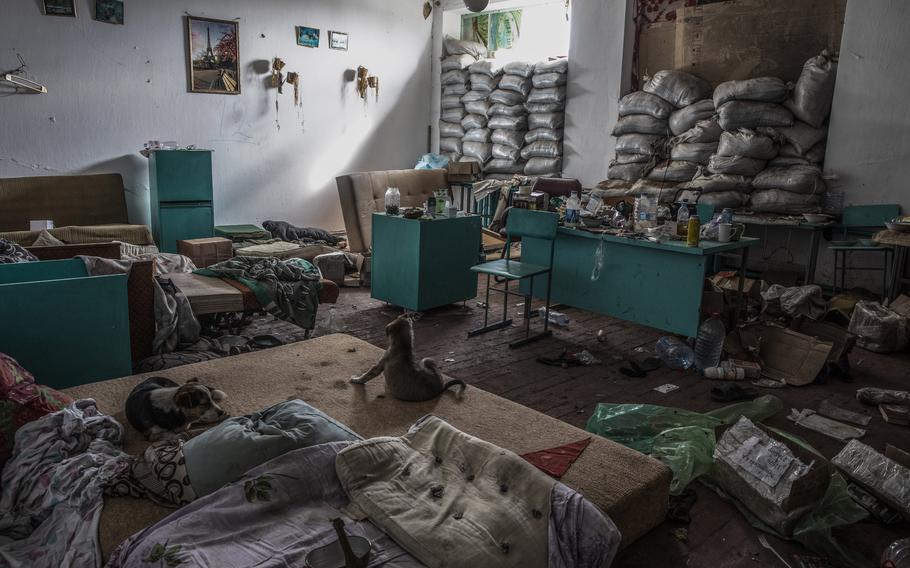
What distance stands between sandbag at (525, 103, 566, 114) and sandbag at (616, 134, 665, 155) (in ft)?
3.15

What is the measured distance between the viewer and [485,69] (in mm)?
8008

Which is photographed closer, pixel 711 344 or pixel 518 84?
pixel 711 344

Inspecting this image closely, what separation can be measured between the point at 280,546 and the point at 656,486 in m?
1.28

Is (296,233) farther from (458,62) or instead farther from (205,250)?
(458,62)

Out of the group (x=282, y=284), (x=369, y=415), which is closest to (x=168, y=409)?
(x=369, y=415)

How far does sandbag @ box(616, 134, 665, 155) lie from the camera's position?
6.55 m

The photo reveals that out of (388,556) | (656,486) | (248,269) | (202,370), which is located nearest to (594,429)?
(656,486)

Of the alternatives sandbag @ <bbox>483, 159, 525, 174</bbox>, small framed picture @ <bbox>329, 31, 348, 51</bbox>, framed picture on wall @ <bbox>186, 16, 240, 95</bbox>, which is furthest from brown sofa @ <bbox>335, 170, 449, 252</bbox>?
small framed picture @ <bbox>329, 31, 348, 51</bbox>

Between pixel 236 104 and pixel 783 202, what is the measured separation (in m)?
5.71

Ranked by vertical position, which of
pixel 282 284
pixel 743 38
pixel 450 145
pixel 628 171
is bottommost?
pixel 282 284

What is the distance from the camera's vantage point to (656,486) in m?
2.21

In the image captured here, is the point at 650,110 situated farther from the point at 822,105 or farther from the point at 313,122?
the point at 313,122

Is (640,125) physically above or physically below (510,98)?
below

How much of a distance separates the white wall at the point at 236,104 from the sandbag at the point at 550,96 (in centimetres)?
207
